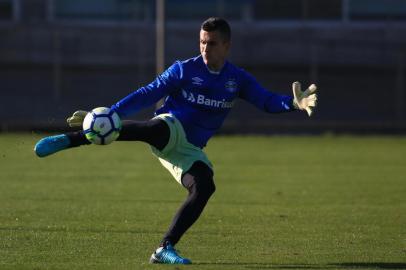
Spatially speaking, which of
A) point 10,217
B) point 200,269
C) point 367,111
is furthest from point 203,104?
point 367,111

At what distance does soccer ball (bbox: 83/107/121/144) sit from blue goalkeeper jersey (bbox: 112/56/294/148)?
47 cm

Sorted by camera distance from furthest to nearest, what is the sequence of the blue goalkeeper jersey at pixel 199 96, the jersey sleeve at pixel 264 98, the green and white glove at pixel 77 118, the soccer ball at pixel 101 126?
1. the jersey sleeve at pixel 264 98
2. the blue goalkeeper jersey at pixel 199 96
3. the green and white glove at pixel 77 118
4. the soccer ball at pixel 101 126

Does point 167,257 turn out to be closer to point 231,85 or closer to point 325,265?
point 325,265

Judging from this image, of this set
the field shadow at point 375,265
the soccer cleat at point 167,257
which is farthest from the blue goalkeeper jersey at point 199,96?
the field shadow at point 375,265

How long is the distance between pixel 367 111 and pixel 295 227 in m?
19.2

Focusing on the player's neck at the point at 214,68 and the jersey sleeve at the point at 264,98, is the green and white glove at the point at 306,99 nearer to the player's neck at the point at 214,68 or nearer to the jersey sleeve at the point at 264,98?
Answer: the jersey sleeve at the point at 264,98

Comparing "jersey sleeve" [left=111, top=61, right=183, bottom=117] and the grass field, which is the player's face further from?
the grass field

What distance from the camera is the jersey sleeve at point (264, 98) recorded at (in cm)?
764

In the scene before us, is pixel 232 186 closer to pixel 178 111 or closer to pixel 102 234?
pixel 102 234

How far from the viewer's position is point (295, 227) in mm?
9672

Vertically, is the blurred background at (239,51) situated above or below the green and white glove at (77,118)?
below

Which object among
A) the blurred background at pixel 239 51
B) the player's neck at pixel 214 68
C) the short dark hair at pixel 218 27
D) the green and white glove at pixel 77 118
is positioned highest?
the short dark hair at pixel 218 27

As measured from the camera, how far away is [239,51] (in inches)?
1143

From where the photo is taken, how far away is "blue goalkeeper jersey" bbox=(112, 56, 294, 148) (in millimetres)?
7535
